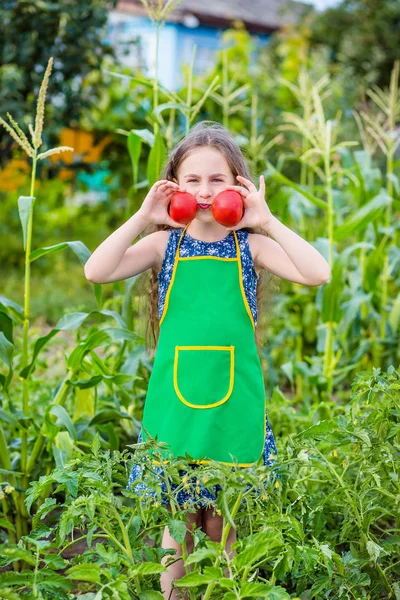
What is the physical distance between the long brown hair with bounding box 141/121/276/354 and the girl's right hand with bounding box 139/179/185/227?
0.38 ft

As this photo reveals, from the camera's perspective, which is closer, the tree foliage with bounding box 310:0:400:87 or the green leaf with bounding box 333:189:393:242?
the green leaf with bounding box 333:189:393:242

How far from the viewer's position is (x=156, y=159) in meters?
2.78

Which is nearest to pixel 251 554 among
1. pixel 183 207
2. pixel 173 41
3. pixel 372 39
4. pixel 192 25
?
pixel 183 207

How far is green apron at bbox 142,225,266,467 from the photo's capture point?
6.39ft

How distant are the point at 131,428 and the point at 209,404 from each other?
1063 mm

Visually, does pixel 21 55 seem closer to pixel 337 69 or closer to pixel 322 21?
pixel 337 69

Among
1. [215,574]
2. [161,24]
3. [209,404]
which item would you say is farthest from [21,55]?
[215,574]

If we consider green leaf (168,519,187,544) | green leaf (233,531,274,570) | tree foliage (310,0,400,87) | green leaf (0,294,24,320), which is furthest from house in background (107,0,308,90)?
green leaf (233,531,274,570)

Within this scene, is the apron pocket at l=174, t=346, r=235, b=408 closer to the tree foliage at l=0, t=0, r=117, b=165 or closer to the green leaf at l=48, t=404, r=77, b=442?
the green leaf at l=48, t=404, r=77, b=442

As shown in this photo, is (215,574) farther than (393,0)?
No

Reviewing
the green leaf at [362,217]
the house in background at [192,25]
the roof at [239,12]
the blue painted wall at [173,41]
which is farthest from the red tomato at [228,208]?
the blue painted wall at [173,41]

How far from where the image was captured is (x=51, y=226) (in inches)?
267

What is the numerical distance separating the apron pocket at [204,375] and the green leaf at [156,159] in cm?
97

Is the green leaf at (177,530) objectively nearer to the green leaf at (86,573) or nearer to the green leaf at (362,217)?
the green leaf at (86,573)
